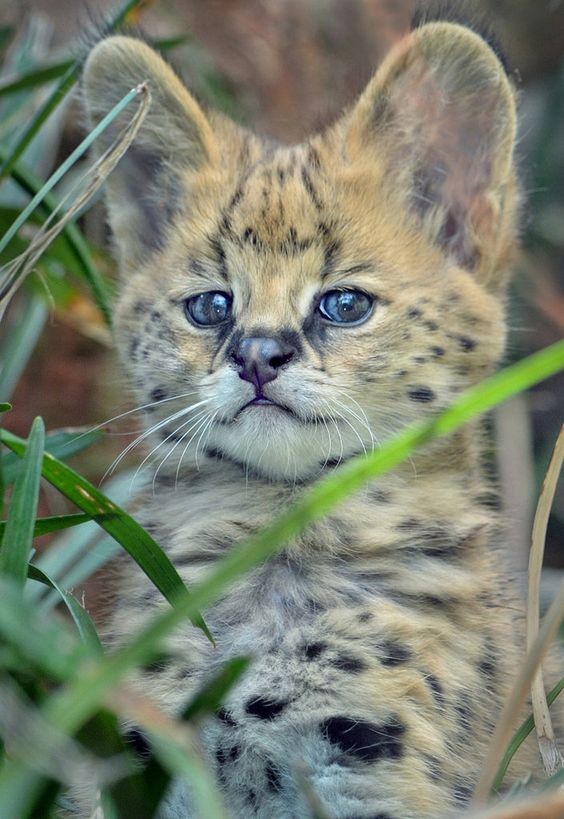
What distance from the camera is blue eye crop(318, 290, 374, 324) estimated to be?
292cm

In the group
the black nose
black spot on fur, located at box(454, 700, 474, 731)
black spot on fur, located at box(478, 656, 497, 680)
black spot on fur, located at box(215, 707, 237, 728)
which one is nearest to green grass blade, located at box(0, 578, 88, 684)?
black spot on fur, located at box(215, 707, 237, 728)

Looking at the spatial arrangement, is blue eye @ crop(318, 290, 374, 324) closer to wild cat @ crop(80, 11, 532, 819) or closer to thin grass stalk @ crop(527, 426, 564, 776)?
wild cat @ crop(80, 11, 532, 819)

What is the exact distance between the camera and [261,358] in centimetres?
268

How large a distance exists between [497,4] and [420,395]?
368 centimetres

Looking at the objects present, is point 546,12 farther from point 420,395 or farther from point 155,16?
point 420,395

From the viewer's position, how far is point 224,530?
9.48 feet

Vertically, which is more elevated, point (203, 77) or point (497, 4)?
point (497, 4)

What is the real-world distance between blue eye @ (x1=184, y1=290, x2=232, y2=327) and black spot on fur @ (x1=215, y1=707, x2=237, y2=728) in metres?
→ 1.05

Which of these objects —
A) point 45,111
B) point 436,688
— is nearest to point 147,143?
point 45,111

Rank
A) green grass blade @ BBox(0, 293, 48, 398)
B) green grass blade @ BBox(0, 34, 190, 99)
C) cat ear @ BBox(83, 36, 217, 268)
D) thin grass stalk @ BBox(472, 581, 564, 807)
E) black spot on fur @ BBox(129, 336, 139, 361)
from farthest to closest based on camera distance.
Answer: green grass blade @ BBox(0, 34, 190, 99) < green grass blade @ BBox(0, 293, 48, 398) < cat ear @ BBox(83, 36, 217, 268) < black spot on fur @ BBox(129, 336, 139, 361) < thin grass stalk @ BBox(472, 581, 564, 807)

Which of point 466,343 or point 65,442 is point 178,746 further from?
point 466,343

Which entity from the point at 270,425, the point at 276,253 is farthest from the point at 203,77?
the point at 270,425

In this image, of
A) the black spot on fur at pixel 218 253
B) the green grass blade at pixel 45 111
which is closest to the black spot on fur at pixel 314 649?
the black spot on fur at pixel 218 253

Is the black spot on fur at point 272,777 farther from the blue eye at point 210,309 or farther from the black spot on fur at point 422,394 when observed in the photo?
the blue eye at point 210,309
